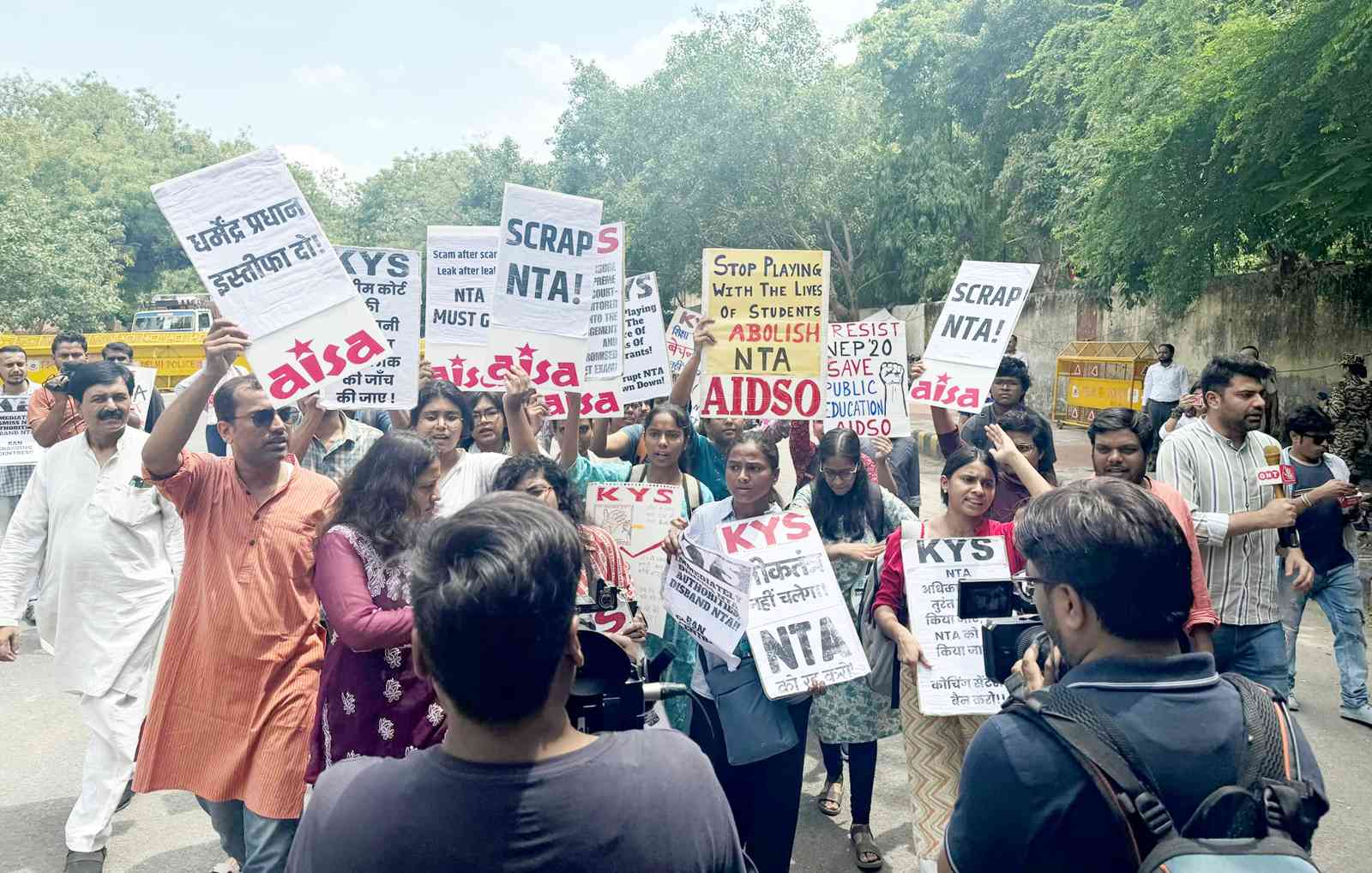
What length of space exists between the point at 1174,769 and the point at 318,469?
438 cm

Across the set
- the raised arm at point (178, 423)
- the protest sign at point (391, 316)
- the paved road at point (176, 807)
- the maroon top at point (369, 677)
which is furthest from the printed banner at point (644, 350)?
the maroon top at point (369, 677)

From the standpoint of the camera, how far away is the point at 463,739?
1489 millimetres

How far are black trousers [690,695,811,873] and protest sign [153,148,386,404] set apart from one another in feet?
6.57

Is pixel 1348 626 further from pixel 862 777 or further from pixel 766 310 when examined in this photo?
pixel 766 310

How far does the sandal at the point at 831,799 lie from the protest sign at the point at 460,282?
3.09 m

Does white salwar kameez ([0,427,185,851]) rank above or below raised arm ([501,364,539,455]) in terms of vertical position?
below

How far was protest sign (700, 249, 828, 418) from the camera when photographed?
583 centimetres

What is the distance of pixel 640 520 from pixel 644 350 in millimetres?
2993

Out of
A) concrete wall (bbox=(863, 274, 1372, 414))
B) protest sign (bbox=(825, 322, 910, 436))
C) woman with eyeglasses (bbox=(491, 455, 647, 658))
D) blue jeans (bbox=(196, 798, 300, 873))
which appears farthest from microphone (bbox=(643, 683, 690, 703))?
concrete wall (bbox=(863, 274, 1372, 414))

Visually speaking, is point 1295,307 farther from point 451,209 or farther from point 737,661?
point 451,209

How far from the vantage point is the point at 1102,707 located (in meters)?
1.65

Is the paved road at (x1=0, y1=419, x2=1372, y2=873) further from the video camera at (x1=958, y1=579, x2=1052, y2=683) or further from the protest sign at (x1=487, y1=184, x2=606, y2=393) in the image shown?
the protest sign at (x1=487, y1=184, x2=606, y2=393)

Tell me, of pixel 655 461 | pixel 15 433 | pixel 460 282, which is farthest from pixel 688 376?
pixel 15 433

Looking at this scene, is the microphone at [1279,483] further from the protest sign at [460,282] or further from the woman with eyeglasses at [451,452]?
the protest sign at [460,282]
